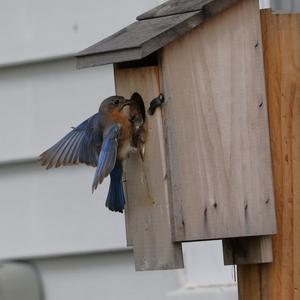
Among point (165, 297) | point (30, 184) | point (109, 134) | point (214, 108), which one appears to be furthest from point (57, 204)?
point (214, 108)

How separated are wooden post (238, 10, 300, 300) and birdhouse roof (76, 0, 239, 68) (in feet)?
0.50

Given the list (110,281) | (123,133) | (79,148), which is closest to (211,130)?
(123,133)

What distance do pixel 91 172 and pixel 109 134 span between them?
1231mm

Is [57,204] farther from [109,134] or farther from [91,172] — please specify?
[109,134]

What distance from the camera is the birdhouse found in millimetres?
2857

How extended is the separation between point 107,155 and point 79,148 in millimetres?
236

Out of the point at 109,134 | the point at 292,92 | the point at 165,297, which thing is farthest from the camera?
the point at 165,297

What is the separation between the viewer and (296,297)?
285 cm

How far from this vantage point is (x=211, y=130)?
2.87 meters

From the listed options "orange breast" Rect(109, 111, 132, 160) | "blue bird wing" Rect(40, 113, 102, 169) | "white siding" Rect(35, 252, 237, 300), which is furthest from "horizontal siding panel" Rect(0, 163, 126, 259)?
"orange breast" Rect(109, 111, 132, 160)

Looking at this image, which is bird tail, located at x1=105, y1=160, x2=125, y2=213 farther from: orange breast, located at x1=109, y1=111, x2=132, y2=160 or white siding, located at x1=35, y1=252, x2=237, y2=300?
white siding, located at x1=35, y1=252, x2=237, y2=300

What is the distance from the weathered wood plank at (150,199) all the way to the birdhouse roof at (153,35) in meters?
0.12

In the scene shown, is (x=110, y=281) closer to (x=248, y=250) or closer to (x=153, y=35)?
(x=248, y=250)

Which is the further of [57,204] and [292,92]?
[57,204]
